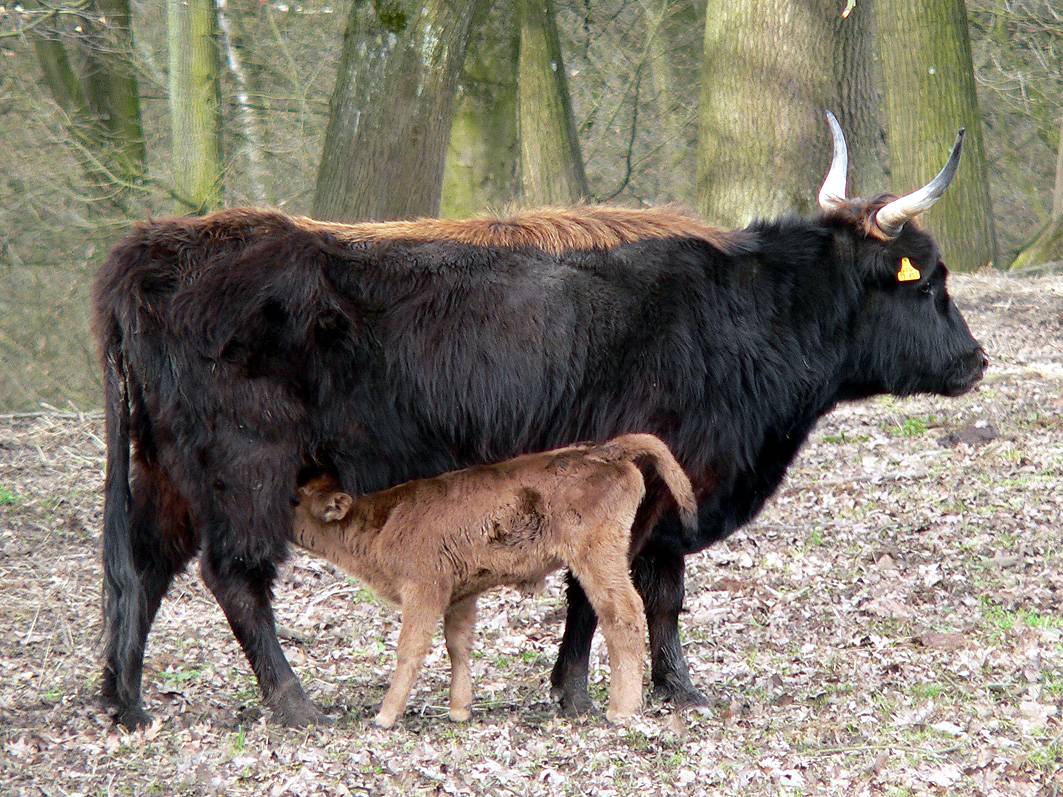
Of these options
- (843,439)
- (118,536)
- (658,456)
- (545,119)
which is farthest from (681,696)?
(545,119)

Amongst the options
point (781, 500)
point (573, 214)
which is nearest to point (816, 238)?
point (573, 214)

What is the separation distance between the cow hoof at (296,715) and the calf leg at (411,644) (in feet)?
0.92

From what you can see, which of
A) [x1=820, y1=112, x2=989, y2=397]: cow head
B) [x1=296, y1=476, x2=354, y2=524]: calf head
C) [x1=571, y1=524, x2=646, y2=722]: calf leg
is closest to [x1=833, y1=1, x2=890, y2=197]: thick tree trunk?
[x1=820, y1=112, x2=989, y2=397]: cow head

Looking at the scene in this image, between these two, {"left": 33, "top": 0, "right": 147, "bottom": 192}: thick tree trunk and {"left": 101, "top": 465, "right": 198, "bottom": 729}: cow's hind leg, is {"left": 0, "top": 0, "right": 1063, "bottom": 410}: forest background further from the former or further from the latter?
{"left": 101, "top": 465, "right": 198, "bottom": 729}: cow's hind leg

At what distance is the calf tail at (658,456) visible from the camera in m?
6.38

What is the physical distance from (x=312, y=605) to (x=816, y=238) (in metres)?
3.89

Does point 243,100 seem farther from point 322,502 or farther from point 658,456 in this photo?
point 658,456

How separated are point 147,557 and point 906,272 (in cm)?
437

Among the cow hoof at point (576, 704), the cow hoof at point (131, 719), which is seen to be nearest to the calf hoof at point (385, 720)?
the cow hoof at point (576, 704)

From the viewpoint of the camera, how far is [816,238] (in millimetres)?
7473

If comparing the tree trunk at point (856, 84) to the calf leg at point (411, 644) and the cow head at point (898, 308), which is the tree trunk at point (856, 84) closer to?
the cow head at point (898, 308)

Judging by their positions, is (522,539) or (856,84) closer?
(522,539)

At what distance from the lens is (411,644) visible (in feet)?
20.6

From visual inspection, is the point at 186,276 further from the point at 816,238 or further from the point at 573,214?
the point at 816,238
